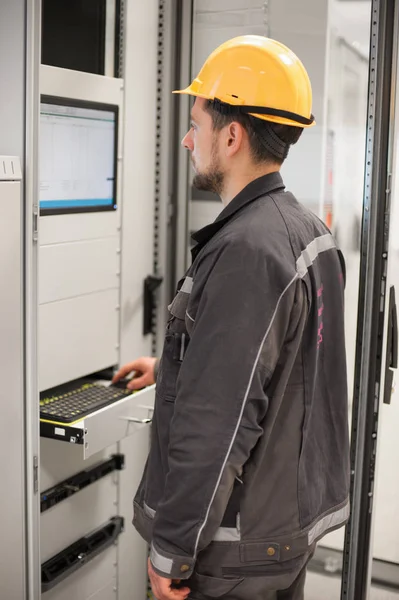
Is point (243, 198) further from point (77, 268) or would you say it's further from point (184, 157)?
point (184, 157)

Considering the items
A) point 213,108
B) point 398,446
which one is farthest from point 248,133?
point 398,446

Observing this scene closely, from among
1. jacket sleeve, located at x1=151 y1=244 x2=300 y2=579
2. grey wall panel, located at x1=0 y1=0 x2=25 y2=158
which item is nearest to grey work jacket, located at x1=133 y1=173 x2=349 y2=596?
jacket sleeve, located at x1=151 y1=244 x2=300 y2=579

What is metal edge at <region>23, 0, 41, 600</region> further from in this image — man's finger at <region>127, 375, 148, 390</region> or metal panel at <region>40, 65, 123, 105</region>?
man's finger at <region>127, 375, 148, 390</region>

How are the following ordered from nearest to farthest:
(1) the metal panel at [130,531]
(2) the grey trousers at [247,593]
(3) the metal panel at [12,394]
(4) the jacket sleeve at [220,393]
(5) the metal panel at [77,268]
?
(4) the jacket sleeve at [220,393], (2) the grey trousers at [247,593], (3) the metal panel at [12,394], (5) the metal panel at [77,268], (1) the metal panel at [130,531]

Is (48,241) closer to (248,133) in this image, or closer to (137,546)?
(248,133)

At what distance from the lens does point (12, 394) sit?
5.67 feet

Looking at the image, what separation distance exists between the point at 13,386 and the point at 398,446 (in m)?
1.17

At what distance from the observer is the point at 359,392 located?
2.12 m

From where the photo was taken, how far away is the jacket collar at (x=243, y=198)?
147 cm

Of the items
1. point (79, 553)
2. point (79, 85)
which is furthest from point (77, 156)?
point (79, 553)

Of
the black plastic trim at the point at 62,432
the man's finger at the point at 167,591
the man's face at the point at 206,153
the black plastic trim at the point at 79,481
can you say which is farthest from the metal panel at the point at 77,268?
the man's finger at the point at 167,591

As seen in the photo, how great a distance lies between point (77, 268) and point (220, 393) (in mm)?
961

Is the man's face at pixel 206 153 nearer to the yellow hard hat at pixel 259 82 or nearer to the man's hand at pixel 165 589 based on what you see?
the yellow hard hat at pixel 259 82

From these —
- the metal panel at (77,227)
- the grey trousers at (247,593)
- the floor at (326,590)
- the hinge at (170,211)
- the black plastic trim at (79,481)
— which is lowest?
the floor at (326,590)
